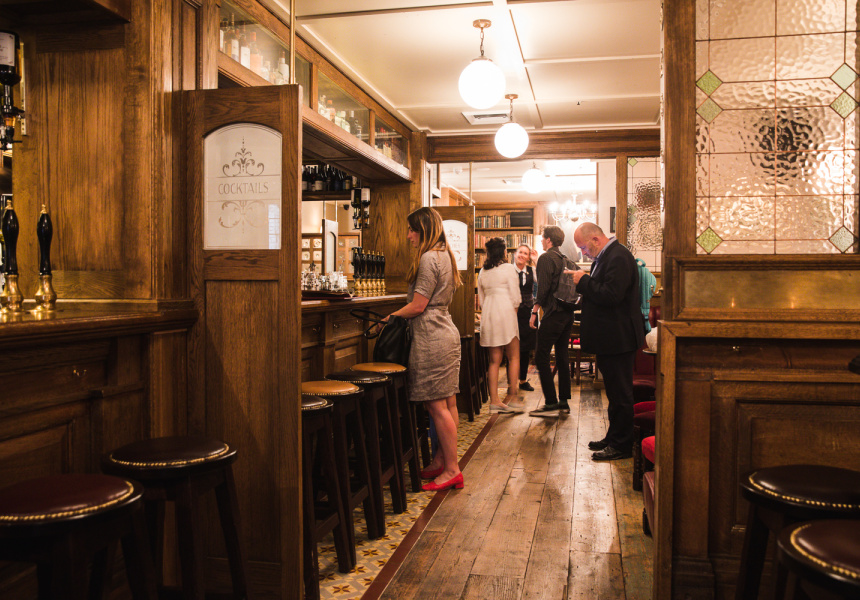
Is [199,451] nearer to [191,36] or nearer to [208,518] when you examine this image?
[208,518]

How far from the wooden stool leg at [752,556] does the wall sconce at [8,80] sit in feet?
9.03

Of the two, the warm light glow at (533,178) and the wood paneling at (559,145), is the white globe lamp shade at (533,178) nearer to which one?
the warm light glow at (533,178)

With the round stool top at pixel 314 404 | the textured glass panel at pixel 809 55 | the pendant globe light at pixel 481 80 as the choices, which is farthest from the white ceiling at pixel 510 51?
the round stool top at pixel 314 404

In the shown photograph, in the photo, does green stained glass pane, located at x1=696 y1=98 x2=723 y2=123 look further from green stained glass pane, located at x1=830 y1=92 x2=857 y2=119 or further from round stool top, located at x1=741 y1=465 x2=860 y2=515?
round stool top, located at x1=741 y1=465 x2=860 y2=515

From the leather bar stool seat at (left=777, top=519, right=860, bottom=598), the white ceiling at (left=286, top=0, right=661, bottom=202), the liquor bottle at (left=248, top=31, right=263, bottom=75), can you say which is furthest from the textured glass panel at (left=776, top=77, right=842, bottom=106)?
the liquor bottle at (left=248, top=31, right=263, bottom=75)

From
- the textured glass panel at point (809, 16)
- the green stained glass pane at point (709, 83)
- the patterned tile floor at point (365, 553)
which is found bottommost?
the patterned tile floor at point (365, 553)

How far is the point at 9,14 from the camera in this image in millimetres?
2555

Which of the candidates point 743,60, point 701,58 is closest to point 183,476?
point 701,58

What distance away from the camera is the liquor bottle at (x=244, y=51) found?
3823 mm

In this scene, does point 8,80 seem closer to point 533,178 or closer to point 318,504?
point 318,504

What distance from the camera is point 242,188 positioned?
2551 millimetres

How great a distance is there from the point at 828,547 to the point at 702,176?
154cm

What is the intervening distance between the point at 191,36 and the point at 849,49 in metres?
2.49

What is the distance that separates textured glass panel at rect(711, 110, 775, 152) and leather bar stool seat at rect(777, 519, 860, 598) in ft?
4.94
